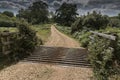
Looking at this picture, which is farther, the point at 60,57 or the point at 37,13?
the point at 37,13

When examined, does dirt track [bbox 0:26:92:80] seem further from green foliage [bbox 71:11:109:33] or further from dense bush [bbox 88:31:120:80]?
green foliage [bbox 71:11:109:33]

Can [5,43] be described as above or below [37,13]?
above

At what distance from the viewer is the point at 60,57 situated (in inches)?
612

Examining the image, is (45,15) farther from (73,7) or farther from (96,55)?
(96,55)

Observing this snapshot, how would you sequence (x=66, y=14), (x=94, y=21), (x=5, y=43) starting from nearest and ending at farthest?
(x=5, y=43), (x=94, y=21), (x=66, y=14)

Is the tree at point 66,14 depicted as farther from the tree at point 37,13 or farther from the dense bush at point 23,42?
the dense bush at point 23,42

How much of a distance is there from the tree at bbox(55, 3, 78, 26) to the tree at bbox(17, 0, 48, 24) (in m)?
11.9

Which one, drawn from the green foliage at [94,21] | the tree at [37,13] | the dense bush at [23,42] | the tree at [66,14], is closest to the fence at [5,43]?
the dense bush at [23,42]

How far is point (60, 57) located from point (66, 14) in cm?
7914

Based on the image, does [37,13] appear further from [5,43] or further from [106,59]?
[106,59]

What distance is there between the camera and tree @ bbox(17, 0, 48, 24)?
4232 inches

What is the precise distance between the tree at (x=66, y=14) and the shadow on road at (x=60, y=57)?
73688 millimetres

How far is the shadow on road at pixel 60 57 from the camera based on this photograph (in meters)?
14.6

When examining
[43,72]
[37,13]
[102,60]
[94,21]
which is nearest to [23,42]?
[43,72]
